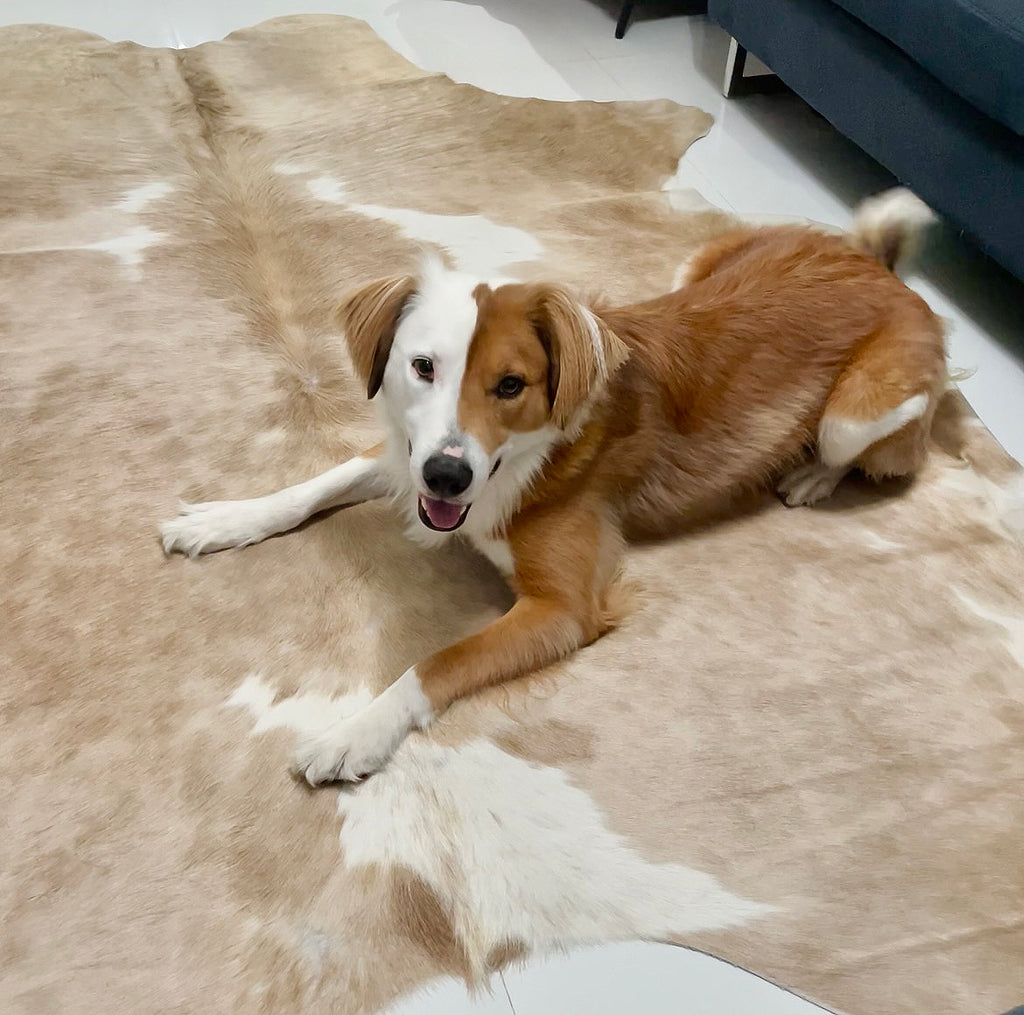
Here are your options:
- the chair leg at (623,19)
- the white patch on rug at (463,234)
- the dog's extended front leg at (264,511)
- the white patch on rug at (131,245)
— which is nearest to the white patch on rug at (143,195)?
the white patch on rug at (131,245)

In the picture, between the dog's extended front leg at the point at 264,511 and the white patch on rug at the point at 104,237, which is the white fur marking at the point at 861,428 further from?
the white patch on rug at the point at 104,237

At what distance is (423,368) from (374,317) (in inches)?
5.6

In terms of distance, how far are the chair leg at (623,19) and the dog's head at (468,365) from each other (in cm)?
308

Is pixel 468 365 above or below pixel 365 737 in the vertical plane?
above

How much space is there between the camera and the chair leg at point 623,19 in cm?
413

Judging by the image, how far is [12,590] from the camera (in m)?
1.81

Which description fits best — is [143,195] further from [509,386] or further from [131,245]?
[509,386]

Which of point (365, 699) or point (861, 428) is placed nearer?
point (365, 699)

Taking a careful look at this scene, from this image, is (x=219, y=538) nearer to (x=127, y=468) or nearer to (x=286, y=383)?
(x=127, y=468)

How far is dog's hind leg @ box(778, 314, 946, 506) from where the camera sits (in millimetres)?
1966

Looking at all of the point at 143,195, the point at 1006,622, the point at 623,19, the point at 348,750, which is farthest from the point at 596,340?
the point at 623,19

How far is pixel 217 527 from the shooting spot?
1909 millimetres

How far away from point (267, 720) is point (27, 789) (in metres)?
0.39

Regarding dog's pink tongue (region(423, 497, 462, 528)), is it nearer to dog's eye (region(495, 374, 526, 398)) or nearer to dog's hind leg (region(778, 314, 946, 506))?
dog's eye (region(495, 374, 526, 398))
